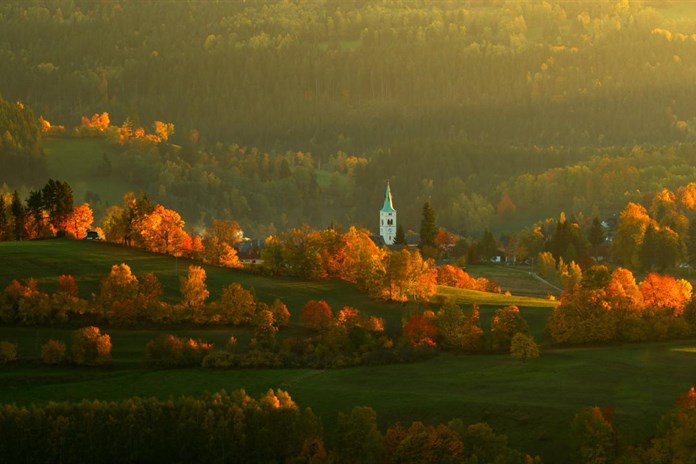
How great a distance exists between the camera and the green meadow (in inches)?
3942

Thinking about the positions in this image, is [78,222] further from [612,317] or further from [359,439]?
[359,439]

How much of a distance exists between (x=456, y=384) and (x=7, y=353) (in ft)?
137

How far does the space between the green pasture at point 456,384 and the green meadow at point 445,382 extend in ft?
0.30

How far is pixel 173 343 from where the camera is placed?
124000mm

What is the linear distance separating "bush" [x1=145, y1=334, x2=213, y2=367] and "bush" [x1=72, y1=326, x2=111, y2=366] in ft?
12.7

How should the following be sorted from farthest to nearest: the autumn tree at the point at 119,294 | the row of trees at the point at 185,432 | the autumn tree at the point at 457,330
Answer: the autumn tree at the point at 119,294
the autumn tree at the point at 457,330
the row of trees at the point at 185,432

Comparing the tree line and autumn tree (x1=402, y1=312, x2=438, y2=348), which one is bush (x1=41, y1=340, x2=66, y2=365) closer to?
the tree line

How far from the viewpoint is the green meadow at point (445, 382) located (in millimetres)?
100125

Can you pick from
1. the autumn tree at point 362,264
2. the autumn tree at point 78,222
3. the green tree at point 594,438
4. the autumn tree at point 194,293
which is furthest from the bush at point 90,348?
the autumn tree at point 78,222

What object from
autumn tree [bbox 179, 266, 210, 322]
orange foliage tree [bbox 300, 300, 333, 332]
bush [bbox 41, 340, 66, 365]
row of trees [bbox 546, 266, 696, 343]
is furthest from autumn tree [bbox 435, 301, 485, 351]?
bush [bbox 41, 340, 66, 365]

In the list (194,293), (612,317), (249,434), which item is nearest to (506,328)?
(612,317)

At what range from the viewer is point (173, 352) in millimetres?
122812

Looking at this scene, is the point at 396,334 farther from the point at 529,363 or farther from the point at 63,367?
the point at 63,367

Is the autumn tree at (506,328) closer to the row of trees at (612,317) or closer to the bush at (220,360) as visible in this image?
the row of trees at (612,317)
